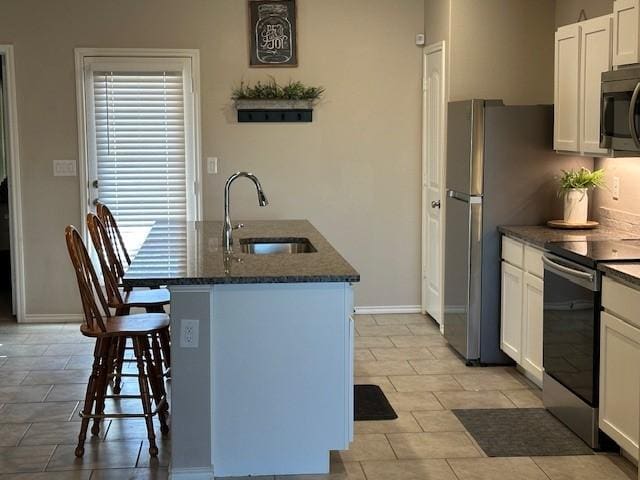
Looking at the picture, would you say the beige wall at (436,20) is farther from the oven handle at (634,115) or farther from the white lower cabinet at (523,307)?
the oven handle at (634,115)

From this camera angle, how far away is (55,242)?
267 inches

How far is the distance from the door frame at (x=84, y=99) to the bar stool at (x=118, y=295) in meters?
1.80

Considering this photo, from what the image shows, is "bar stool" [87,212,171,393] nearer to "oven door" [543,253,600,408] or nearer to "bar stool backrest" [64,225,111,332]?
"bar stool backrest" [64,225,111,332]

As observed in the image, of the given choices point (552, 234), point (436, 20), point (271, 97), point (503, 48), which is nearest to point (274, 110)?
point (271, 97)

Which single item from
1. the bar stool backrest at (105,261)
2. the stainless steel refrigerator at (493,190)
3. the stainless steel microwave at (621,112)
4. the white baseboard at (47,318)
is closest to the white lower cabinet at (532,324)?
the stainless steel refrigerator at (493,190)

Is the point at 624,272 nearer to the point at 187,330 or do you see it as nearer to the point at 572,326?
the point at 572,326

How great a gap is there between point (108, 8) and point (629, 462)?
4756mm

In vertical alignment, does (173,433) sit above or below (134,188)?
below

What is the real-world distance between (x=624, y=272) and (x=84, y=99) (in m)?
4.36

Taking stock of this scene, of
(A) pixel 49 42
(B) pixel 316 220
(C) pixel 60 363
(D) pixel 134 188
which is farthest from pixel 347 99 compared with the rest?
(C) pixel 60 363

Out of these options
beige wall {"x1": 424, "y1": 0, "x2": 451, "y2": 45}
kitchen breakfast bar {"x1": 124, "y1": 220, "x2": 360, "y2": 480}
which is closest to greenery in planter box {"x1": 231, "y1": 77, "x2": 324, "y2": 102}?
beige wall {"x1": 424, "y1": 0, "x2": 451, "y2": 45}

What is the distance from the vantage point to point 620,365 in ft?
12.3

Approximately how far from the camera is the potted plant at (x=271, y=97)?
6.71m

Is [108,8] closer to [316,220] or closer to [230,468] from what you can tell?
[316,220]
